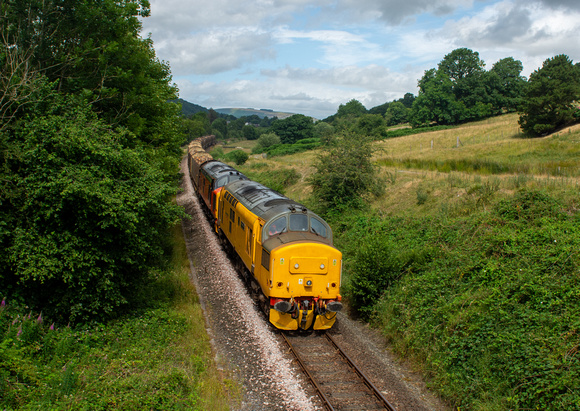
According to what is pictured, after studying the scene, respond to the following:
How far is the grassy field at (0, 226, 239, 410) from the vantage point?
696 cm

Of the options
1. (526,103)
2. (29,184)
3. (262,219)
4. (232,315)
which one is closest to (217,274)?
(232,315)

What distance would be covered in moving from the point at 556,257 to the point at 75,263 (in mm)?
12309

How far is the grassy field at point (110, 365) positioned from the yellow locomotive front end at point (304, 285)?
2430 millimetres

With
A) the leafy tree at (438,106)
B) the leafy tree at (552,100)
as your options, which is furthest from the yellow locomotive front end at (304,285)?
the leafy tree at (438,106)

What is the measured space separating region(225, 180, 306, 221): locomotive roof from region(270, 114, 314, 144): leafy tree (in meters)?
79.1

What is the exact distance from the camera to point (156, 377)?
8.07 metres

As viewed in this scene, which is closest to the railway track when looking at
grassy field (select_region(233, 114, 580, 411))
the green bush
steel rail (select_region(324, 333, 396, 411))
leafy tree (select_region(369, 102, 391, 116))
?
steel rail (select_region(324, 333, 396, 411))

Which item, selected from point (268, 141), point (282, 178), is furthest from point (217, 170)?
point (268, 141)

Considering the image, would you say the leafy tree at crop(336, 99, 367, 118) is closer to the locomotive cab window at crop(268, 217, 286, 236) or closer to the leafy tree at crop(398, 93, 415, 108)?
the leafy tree at crop(398, 93, 415, 108)

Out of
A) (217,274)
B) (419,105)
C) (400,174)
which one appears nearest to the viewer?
(217,274)

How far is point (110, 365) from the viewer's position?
828cm

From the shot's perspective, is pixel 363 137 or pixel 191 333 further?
pixel 363 137

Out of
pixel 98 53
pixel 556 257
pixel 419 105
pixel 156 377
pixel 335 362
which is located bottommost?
pixel 335 362

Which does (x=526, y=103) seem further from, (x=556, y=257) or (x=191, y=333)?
(x=191, y=333)
